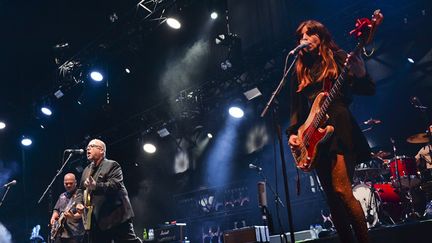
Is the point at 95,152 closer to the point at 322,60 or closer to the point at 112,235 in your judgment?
the point at 112,235

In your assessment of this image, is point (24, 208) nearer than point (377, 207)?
No

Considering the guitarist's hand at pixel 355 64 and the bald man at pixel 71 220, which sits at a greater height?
the guitarist's hand at pixel 355 64

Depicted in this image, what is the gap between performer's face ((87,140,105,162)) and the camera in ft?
19.4

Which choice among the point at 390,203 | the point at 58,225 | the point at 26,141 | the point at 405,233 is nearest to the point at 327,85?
the point at 405,233

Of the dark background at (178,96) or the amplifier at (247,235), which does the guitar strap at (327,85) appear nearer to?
the amplifier at (247,235)

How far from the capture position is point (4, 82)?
13.8m

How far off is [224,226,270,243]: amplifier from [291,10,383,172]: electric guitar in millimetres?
4683

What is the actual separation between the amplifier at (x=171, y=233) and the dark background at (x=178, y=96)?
2.19m

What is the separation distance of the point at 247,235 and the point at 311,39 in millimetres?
5163

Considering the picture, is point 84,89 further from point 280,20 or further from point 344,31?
point 344,31

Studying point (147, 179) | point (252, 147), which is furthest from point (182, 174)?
point (252, 147)

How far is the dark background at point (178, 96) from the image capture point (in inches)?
351

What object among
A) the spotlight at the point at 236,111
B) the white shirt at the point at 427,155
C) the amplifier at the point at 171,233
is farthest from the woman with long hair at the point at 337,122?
the spotlight at the point at 236,111

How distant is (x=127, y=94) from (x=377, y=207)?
29.7ft
